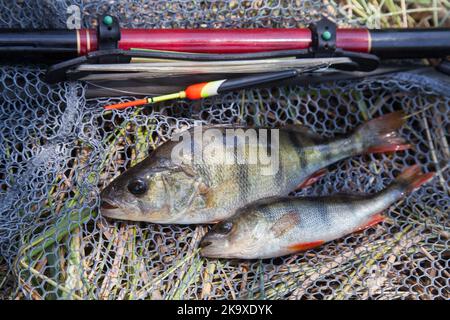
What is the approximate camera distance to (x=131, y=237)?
3.10 m

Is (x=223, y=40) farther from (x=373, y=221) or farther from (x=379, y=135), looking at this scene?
(x=373, y=221)

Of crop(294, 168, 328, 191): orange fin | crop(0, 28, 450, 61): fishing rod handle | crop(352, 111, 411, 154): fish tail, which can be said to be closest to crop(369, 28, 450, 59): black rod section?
crop(0, 28, 450, 61): fishing rod handle

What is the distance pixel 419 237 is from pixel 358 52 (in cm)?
97

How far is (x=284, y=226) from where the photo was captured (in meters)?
3.01

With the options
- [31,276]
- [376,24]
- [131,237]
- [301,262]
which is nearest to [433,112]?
[376,24]

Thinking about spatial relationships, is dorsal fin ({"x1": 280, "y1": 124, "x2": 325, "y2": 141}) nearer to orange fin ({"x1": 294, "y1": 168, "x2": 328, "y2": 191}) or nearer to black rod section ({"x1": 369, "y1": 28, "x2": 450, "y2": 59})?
orange fin ({"x1": 294, "y1": 168, "x2": 328, "y2": 191})

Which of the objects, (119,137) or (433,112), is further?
(433,112)

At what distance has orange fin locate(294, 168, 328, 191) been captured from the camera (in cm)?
327

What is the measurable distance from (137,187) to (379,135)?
50.7 inches

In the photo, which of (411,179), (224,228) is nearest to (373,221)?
(411,179)

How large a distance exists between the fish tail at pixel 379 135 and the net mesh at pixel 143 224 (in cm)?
18

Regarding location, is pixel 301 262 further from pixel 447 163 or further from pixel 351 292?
pixel 447 163

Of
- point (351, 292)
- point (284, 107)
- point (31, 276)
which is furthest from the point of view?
point (284, 107)

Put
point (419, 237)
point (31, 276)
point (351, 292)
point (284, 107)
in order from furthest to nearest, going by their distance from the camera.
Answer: point (284, 107)
point (419, 237)
point (351, 292)
point (31, 276)
